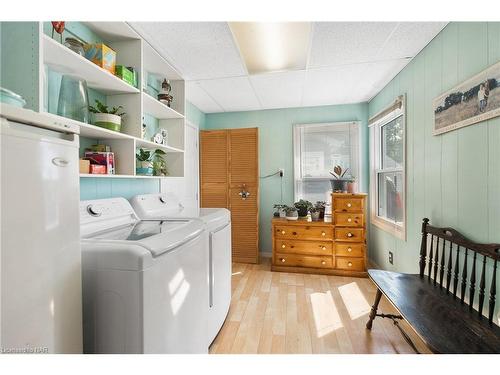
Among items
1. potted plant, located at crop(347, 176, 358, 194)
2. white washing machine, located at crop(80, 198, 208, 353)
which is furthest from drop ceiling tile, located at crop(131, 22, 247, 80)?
potted plant, located at crop(347, 176, 358, 194)

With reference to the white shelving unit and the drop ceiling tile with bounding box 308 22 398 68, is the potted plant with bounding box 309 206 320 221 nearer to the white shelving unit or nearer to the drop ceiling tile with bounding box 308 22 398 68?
the drop ceiling tile with bounding box 308 22 398 68

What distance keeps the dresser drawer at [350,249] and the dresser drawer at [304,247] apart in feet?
0.28

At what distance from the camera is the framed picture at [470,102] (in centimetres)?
128

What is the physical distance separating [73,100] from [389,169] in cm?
312

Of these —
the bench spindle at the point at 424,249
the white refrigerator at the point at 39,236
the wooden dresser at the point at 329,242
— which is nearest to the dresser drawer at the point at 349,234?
the wooden dresser at the point at 329,242

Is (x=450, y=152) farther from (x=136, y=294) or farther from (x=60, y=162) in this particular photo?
(x=60, y=162)

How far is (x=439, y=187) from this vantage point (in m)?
1.79

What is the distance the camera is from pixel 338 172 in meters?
3.24

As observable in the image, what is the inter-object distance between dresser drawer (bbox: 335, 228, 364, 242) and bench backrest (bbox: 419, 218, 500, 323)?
926 millimetres
